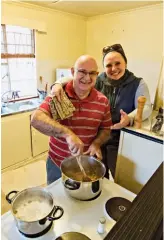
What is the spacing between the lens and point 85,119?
3.47ft

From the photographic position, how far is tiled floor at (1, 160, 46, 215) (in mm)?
2099

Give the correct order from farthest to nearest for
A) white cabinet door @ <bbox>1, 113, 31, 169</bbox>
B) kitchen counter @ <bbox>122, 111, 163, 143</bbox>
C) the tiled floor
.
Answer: white cabinet door @ <bbox>1, 113, 31, 169</bbox> → the tiled floor → kitchen counter @ <bbox>122, 111, 163, 143</bbox>

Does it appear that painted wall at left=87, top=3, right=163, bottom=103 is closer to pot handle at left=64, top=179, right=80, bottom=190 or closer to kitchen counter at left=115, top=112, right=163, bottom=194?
kitchen counter at left=115, top=112, right=163, bottom=194

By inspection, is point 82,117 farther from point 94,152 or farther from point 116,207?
point 116,207

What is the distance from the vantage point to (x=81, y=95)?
108 cm

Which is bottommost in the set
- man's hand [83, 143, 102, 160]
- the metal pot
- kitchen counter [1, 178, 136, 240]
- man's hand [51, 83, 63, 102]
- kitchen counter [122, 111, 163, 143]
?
kitchen counter [1, 178, 136, 240]

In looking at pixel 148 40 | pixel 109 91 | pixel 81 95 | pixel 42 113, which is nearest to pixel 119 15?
pixel 148 40

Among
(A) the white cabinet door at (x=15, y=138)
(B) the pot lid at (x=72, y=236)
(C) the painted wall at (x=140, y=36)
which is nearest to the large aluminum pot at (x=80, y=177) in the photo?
(B) the pot lid at (x=72, y=236)

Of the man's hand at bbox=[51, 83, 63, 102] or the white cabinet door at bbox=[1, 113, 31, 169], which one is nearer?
the man's hand at bbox=[51, 83, 63, 102]

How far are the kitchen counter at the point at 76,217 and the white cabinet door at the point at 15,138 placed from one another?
1557 mm

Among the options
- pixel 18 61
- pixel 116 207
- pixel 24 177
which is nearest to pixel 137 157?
pixel 116 207

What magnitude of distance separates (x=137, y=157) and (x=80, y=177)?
12.0 inches

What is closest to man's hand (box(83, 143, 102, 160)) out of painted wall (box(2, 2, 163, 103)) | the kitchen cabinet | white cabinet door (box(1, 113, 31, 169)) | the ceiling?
the kitchen cabinet

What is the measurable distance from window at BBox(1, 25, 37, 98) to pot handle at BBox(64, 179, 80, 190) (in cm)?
216
